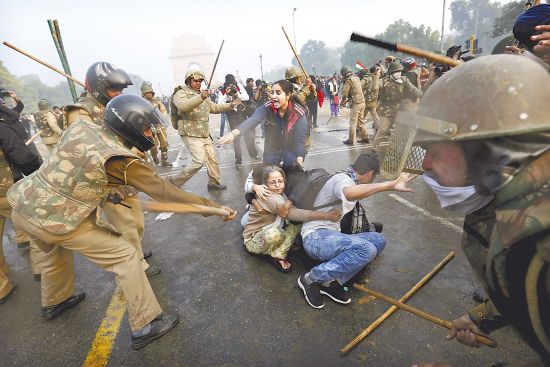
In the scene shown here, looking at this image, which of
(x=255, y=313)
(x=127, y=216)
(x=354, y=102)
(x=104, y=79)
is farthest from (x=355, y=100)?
(x=255, y=313)

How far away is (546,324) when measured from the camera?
0.80 metres

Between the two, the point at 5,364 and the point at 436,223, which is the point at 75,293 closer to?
the point at 5,364

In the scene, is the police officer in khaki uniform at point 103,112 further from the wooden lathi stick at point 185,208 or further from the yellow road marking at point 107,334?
the wooden lathi stick at point 185,208

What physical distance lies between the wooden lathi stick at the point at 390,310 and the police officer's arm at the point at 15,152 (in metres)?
3.43

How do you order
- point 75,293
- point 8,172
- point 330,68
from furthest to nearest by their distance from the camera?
point 330,68 → point 8,172 → point 75,293

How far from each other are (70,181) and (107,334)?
4.36 feet

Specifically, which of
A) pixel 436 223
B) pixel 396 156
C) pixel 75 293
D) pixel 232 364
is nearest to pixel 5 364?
pixel 75 293

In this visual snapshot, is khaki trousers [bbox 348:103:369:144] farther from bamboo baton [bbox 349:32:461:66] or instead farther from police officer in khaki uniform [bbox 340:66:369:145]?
bamboo baton [bbox 349:32:461:66]

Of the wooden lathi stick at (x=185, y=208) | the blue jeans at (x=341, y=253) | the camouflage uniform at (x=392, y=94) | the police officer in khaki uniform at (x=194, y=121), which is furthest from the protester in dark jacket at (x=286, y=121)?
the camouflage uniform at (x=392, y=94)

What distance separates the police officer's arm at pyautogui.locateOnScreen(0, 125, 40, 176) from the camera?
2957 mm

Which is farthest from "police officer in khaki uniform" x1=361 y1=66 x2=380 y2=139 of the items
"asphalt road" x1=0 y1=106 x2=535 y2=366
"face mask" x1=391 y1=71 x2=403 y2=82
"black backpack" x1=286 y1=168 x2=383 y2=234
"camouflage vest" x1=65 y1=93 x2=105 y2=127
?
"camouflage vest" x1=65 y1=93 x2=105 y2=127

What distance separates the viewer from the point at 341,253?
8.34ft

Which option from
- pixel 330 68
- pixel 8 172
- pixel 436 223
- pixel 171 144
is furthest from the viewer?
pixel 330 68

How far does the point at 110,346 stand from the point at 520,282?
2679 mm
